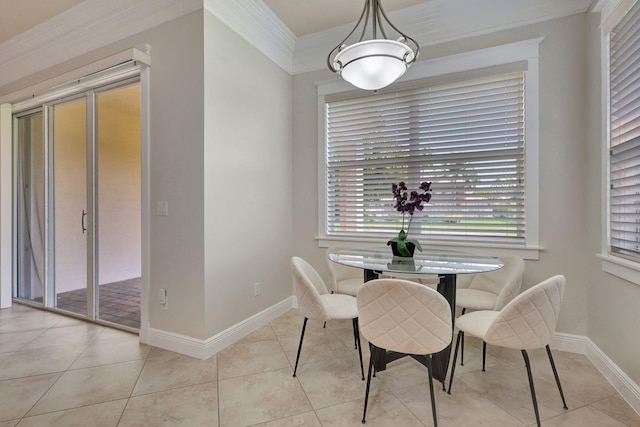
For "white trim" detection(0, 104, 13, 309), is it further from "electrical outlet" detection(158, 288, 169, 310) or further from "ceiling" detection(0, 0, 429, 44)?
"electrical outlet" detection(158, 288, 169, 310)

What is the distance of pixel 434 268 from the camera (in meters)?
1.80

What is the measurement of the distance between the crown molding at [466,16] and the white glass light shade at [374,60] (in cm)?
128

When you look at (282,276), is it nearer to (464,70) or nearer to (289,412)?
(289,412)

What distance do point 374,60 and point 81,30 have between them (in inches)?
111

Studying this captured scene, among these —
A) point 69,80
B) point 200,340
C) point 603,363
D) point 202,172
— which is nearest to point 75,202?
point 69,80

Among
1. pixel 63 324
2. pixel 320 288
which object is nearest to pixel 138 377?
pixel 320 288

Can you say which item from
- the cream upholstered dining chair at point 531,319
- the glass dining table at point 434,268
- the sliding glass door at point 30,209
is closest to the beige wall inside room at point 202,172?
the glass dining table at point 434,268

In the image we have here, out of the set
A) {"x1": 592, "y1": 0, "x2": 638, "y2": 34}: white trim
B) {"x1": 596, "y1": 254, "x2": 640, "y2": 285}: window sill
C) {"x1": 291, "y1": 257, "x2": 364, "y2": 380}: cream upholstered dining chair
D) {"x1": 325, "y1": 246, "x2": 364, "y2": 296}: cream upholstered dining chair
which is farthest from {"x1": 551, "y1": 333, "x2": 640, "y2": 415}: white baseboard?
{"x1": 592, "y1": 0, "x2": 638, "y2": 34}: white trim

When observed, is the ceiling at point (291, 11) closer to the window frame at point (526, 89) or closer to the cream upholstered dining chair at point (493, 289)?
the window frame at point (526, 89)

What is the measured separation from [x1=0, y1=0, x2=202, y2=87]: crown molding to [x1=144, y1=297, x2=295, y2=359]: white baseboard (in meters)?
2.52

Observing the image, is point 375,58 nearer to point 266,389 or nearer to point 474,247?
point 474,247

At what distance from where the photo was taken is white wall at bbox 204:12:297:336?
2.33 m

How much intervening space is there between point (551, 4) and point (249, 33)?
247cm

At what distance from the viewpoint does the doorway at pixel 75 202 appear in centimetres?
286
